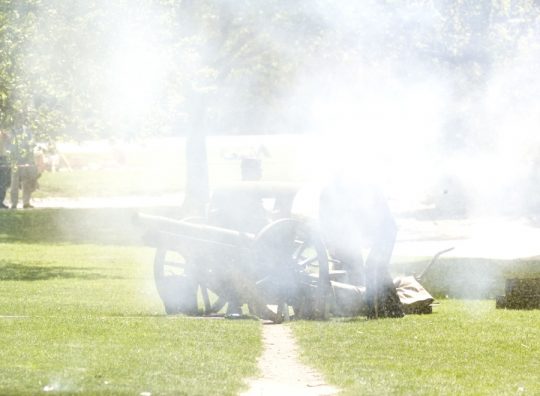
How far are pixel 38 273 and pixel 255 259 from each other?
9451 mm

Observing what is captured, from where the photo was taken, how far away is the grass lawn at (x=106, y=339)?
1180 centimetres

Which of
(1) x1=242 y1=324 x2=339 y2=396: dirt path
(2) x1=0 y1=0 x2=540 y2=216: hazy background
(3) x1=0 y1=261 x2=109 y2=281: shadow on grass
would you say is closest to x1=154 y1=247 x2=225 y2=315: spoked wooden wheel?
(2) x1=0 y1=0 x2=540 y2=216: hazy background

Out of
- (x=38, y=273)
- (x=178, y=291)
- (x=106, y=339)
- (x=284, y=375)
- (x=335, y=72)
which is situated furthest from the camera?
(x=38, y=273)

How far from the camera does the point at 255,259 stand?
16.5 metres

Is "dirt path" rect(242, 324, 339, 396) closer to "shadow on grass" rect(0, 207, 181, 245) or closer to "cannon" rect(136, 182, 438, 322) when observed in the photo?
"cannon" rect(136, 182, 438, 322)

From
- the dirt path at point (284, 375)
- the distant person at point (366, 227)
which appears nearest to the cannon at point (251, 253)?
the distant person at point (366, 227)

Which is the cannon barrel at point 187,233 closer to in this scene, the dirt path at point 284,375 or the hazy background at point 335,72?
the hazy background at point 335,72

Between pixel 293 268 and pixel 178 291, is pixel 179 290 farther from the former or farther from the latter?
pixel 293 268

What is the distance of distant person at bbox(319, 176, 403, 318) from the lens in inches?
668

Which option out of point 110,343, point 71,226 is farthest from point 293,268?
point 71,226

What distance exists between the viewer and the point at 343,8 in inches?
960

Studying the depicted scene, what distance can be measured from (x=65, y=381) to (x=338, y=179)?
6122 millimetres

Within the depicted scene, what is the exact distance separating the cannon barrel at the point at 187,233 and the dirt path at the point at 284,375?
165 centimetres

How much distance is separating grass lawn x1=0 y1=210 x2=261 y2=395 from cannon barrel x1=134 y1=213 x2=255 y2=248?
2.99ft
